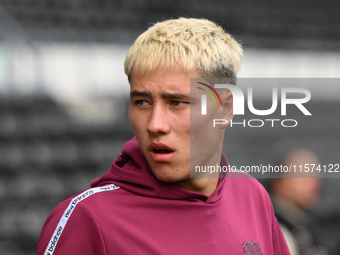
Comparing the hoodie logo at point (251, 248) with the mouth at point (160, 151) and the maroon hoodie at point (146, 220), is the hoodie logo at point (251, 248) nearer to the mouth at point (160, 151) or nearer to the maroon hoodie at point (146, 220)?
the maroon hoodie at point (146, 220)

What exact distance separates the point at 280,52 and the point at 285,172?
2404 millimetres

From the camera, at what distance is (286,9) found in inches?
207

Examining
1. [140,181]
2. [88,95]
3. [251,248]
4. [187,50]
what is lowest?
[251,248]

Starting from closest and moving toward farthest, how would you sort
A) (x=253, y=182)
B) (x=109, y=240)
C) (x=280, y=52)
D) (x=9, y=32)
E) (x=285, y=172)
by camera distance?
(x=109, y=240)
(x=253, y=182)
(x=285, y=172)
(x=9, y=32)
(x=280, y=52)

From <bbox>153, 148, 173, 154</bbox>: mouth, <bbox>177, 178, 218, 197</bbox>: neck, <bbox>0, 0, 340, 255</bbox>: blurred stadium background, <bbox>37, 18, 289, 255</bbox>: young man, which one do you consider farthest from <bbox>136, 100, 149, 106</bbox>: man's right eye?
<bbox>0, 0, 340, 255</bbox>: blurred stadium background

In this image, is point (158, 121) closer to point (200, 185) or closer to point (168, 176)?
point (168, 176)

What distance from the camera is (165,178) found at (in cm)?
104

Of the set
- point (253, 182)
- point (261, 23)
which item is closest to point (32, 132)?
point (253, 182)

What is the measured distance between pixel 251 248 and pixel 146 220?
353 millimetres

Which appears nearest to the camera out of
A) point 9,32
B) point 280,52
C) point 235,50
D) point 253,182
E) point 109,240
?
point 109,240

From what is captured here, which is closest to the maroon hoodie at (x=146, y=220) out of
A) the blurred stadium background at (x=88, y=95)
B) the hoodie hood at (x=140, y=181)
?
the hoodie hood at (x=140, y=181)

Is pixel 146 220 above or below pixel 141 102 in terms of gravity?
below

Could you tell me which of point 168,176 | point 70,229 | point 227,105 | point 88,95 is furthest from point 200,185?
point 88,95

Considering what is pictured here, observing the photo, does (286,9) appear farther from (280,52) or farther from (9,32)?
(9,32)
